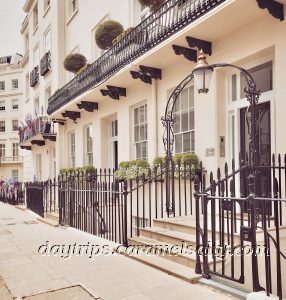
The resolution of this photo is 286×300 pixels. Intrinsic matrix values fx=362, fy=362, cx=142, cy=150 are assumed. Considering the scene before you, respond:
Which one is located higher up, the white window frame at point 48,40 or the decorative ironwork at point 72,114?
the white window frame at point 48,40

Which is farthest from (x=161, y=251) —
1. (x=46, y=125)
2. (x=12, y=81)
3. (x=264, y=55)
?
(x=12, y=81)

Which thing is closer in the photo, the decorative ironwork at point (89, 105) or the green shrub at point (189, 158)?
the green shrub at point (189, 158)

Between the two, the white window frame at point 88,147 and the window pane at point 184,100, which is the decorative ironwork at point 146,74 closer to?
the window pane at point 184,100

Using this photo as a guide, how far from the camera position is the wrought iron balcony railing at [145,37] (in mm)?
7485

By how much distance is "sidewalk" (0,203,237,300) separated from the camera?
13.7ft

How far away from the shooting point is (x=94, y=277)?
15.9 feet

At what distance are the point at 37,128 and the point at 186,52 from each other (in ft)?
40.1

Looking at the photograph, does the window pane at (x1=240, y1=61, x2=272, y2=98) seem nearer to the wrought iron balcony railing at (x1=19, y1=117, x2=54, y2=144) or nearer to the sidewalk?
the sidewalk

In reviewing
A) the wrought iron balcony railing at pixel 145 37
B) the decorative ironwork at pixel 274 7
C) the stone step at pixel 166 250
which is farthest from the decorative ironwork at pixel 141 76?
the stone step at pixel 166 250

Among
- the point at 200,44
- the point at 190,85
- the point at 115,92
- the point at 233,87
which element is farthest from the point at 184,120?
the point at 115,92

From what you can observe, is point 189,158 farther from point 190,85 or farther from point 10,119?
point 10,119

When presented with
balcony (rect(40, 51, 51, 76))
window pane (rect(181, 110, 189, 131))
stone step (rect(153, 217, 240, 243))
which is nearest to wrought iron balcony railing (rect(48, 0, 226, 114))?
window pane (rect(181, 110, 189, 131))

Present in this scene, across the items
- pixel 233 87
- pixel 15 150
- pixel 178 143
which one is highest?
pixel 233 87

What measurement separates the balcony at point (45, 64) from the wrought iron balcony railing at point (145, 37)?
17.2ft
